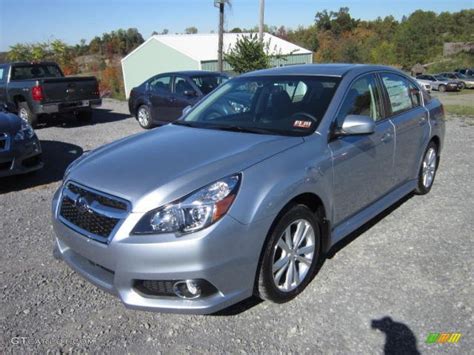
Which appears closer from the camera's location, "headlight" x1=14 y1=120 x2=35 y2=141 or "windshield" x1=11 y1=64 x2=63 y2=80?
"headlight" x1=14 y1=120 x2=35 y2=141

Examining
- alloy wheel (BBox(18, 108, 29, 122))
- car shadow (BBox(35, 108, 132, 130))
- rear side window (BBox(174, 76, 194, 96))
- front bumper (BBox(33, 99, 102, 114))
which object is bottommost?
car shadow (BBox(35, 108, 132, 130))

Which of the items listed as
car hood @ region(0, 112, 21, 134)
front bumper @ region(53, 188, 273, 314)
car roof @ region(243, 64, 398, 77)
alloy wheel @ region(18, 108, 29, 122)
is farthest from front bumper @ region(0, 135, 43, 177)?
alloy wheel @ region(18, 108, 29, 122)

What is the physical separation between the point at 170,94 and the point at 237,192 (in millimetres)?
8520

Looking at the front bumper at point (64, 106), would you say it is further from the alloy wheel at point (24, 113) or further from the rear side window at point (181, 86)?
the rear side window at point (181, 86)

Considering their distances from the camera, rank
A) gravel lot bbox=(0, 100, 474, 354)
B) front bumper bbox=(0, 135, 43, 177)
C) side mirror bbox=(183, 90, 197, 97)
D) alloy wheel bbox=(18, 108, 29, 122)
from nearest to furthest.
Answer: gravel lot bbox=(0, 100, 474, 354) → front bumper bbox=(0, 135, 43, 177) → side mirror bbox=(183, 90, 197, 97) → alloy wheel bbox=(18, 108, 29, 122)

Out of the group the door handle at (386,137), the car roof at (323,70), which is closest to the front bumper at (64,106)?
the car roof at (323,70)

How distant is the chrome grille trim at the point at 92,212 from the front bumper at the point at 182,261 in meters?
0.05

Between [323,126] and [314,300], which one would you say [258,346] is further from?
[323,126]

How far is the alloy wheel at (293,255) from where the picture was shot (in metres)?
→ 2.95

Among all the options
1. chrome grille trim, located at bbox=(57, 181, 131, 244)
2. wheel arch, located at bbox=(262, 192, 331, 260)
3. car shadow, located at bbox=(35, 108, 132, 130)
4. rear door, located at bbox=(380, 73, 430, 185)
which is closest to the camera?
chrome grille trim, located at bbox=(57, 181, 131, 244)

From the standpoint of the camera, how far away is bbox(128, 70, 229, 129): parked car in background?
10.3 m

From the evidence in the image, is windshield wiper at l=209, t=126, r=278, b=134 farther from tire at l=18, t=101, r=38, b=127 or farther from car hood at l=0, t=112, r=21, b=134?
tire at l=18, t=101, r=38, b=127

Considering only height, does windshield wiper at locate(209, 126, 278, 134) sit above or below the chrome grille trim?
above

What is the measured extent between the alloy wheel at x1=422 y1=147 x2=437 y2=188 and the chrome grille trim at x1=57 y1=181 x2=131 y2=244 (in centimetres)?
391
